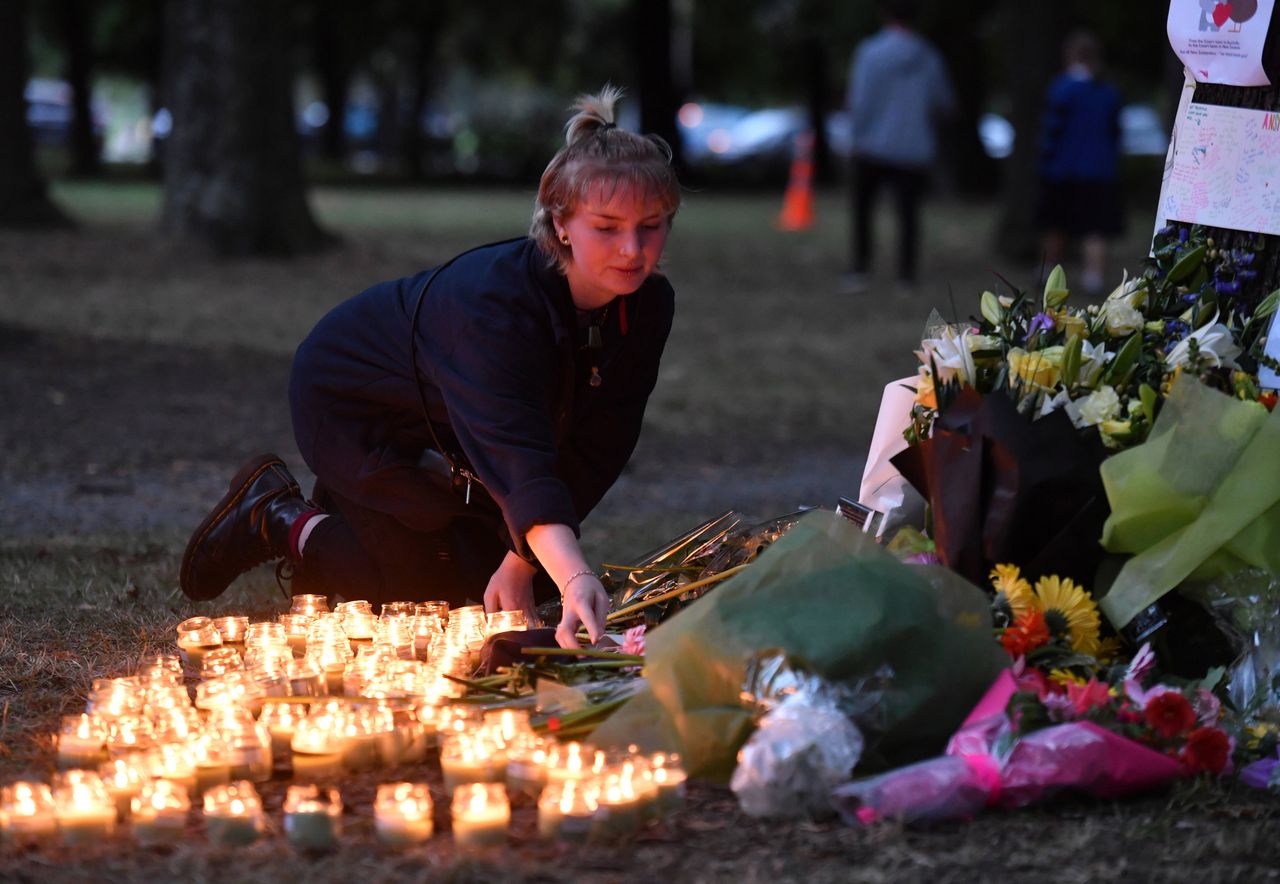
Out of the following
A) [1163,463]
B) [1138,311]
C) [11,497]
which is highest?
[1138,311]

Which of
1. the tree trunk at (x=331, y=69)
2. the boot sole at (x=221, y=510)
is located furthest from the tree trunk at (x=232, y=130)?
the tree trunk at (x=331, y=69)

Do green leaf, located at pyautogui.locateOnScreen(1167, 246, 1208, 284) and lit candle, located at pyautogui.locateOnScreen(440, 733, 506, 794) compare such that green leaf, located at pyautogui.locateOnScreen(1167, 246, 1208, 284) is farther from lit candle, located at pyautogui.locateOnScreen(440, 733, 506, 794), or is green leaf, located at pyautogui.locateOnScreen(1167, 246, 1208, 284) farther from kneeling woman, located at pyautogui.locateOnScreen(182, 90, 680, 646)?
lit candle, located at pyautogui.locateOnScreen(440, 733, 506, 794)

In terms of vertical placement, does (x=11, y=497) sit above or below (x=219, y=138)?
below

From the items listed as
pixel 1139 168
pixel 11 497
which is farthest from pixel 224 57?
pixel 1139 168

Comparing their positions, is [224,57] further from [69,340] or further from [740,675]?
[740,675]

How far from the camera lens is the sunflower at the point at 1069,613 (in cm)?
346

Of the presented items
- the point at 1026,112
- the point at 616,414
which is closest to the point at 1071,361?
the point at 616,414

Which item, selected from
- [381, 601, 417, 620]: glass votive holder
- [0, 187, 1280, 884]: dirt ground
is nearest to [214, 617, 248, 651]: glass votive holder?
[381, 601, 417, 620]: glass votive holder

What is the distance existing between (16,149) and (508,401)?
1523cm

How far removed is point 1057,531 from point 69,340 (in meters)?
8.05

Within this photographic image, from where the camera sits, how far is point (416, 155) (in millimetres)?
36188

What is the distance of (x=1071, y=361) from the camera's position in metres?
3.69

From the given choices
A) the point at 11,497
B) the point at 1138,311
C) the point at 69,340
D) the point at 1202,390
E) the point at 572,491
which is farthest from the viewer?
the point at 69,340

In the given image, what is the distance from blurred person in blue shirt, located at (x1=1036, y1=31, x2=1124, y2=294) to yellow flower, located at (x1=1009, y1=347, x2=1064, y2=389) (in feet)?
33.8
